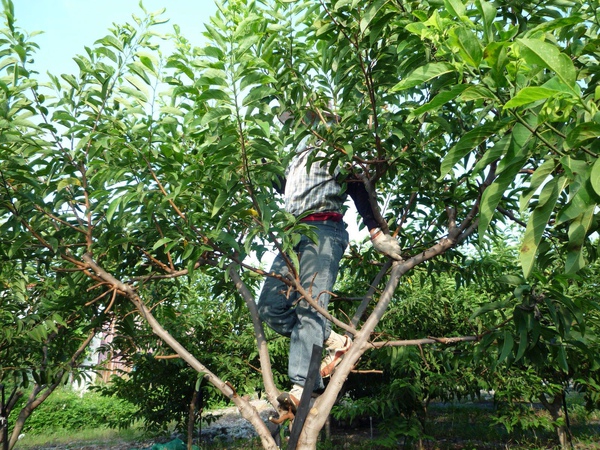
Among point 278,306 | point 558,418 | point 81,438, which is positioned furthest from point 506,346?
point 81,438

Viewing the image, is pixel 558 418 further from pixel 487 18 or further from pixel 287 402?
pixel 487 18

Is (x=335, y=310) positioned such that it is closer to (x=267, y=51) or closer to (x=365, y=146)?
(x=365, y=146)

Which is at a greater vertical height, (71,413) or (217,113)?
(217,113)

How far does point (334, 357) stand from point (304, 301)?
39 cm

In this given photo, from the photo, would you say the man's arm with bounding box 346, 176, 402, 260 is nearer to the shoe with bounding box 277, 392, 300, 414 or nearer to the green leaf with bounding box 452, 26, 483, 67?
the shoe with bounding box 277, 392, 300, 414

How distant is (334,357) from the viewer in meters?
2.58

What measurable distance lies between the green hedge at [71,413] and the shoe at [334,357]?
449 inches

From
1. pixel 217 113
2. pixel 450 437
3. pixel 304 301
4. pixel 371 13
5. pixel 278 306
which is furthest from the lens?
pixel 450 437

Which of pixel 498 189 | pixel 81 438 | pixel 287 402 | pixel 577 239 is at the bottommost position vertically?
pixel 81 438

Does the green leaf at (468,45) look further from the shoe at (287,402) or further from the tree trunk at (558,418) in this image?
the tree trunk at (558,418)

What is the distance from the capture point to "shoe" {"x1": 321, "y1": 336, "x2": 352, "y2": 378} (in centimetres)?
253

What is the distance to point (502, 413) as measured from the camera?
6520mm

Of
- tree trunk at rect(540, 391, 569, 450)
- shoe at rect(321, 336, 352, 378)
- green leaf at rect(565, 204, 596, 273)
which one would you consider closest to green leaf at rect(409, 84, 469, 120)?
green leaf at rect(565, 204, 596, 273)

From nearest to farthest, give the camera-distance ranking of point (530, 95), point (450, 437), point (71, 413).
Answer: point (530, 95), point (450, 437), point (71, 413)
